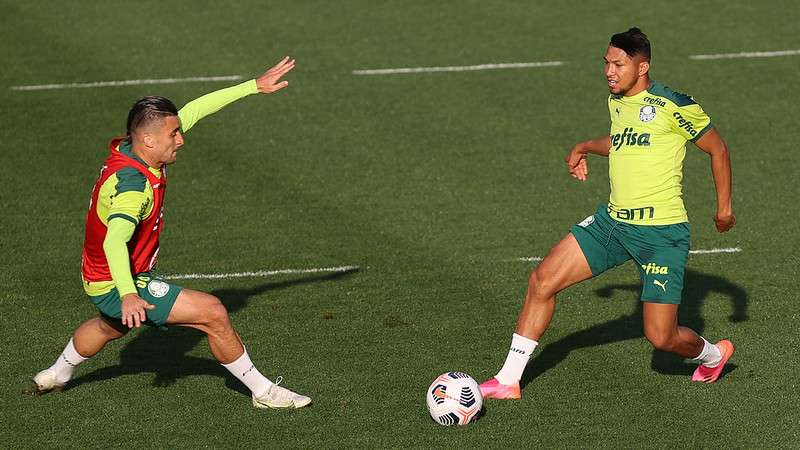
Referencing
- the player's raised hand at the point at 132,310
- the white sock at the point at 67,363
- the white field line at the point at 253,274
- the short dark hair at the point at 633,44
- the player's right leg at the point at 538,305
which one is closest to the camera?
the player's raised hand at the point at 132,310

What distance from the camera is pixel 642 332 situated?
10.8 meters

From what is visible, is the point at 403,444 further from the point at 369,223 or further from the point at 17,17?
the point at 17,17

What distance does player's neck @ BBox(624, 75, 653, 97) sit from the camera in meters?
9.30

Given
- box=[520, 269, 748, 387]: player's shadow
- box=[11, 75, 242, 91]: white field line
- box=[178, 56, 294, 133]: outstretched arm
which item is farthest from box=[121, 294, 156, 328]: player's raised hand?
box=[11, 75, 242, 91]: white field line

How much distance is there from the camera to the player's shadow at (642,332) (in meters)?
10.1

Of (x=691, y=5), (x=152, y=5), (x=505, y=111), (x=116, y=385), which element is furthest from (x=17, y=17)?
(x=116, y=385)

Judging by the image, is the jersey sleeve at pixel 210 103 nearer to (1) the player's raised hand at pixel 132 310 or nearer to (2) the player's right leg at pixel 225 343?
(2) the player's right leg at pixel 225 343

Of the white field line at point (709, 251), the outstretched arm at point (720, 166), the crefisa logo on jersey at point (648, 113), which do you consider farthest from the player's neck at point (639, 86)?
the white field line at point (709, 251)

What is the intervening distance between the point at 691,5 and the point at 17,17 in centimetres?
973

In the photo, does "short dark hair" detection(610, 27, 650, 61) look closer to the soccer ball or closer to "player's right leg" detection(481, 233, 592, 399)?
"player's right leg" detection(481, 233, 592, 399)

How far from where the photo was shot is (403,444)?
8.84m

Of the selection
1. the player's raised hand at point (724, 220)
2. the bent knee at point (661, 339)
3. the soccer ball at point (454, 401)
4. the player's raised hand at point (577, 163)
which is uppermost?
the player's raised hand at point (577, 163)

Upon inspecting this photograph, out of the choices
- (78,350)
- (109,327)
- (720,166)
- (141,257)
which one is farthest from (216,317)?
(720,166)

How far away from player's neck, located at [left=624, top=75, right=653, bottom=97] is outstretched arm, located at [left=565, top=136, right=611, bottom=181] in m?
0.52
